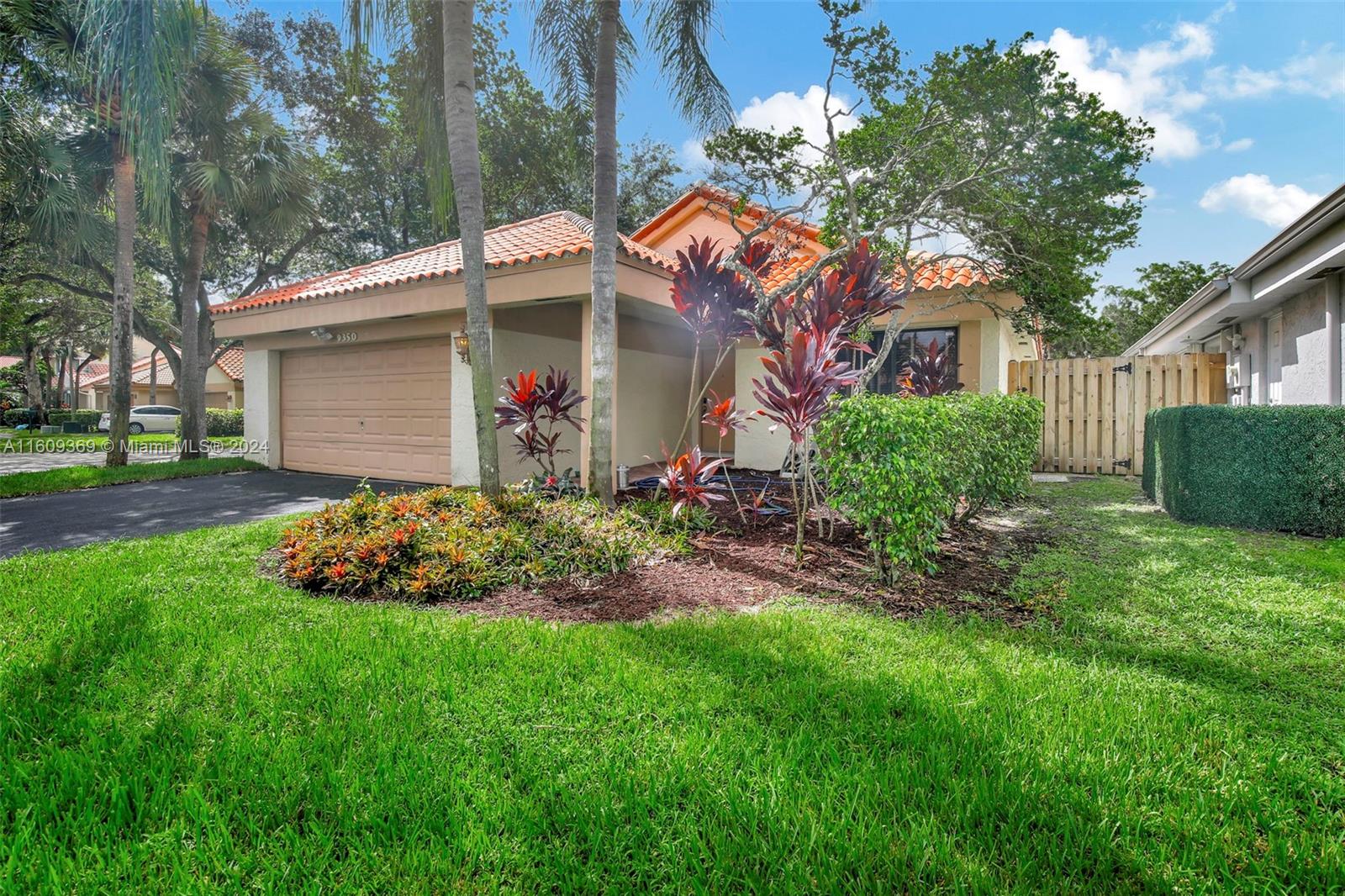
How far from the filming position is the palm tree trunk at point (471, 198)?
618 cm

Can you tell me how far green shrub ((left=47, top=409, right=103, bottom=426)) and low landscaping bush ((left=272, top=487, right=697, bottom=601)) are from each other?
3461 centimetres

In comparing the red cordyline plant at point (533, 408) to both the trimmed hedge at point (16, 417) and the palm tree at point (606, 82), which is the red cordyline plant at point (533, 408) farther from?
the trimmed hedge at point (16, 417)

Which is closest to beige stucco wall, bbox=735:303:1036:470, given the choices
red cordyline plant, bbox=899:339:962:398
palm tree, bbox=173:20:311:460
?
red cordyline plant, bbox=899:339:962:398

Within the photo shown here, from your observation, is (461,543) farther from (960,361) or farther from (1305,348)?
(1305,348)

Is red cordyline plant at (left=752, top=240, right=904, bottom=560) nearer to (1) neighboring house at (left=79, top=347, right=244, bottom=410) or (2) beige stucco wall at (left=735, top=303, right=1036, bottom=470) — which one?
(2) beige stucco wall at (left=735, top=303, right=1036, bottom=470)

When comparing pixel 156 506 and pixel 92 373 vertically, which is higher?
pixel 92 373

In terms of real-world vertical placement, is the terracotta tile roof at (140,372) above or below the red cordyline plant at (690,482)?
above

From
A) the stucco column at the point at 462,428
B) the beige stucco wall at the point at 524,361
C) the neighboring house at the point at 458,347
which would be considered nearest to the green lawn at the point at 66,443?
the neighboring house at the point at 458,347

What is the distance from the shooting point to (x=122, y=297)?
12.0m

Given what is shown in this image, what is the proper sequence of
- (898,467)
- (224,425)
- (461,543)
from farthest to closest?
(224,425), (461,543), (898,467)

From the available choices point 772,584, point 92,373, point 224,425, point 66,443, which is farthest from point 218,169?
point 92,373

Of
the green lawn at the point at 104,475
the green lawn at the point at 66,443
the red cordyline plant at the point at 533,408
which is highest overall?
the red cordyline plant at the point at 533,408

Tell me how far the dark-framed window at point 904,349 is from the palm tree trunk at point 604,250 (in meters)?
6.03

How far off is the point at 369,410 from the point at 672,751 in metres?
11.0
